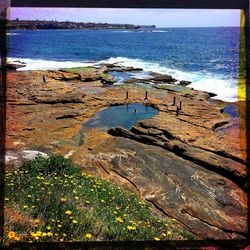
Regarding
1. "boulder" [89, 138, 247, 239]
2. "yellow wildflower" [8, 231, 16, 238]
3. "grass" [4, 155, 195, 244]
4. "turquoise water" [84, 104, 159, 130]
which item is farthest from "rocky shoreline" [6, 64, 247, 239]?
"yellow wildflower" [8, 231, 16, 238]

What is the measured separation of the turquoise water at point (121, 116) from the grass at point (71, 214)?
12.6 metres

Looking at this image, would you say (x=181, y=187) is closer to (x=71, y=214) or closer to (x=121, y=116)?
(x=71, y=214)

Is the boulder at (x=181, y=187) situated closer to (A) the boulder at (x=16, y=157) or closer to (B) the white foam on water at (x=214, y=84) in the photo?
(A) the boulder at (x=16, y=157)

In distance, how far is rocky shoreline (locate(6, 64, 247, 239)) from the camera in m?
9.57

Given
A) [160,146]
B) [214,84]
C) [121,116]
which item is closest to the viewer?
[160,146]

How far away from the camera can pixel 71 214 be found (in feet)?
17.9

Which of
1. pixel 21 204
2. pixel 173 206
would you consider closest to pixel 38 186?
pixel 21 204

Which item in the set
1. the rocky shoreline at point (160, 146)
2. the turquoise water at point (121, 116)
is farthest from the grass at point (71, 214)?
the turquoise water at point (121, 116)

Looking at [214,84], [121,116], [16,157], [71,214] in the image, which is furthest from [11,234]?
[214,84]

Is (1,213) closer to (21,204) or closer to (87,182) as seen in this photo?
(21,204)

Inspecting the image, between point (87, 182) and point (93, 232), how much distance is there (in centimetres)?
269

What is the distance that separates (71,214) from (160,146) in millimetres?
10121

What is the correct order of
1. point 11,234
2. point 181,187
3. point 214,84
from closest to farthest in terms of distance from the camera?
point 11,234 → point 181,187 → point 214,84

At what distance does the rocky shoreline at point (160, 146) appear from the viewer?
9570 mm
